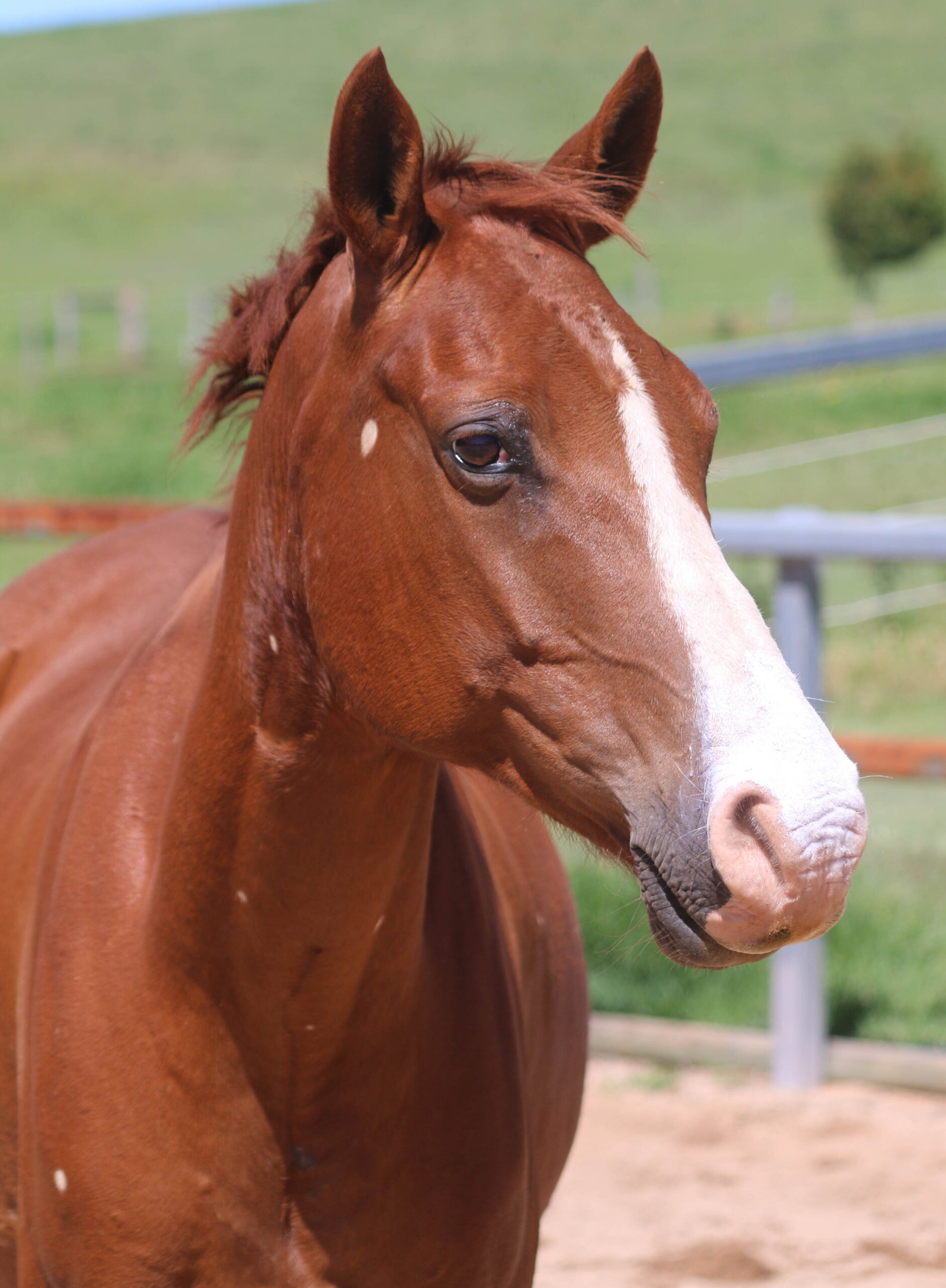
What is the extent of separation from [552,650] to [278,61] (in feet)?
208

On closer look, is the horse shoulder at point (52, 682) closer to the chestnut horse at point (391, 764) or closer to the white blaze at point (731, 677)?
the chestnut horse at point (391, 764)

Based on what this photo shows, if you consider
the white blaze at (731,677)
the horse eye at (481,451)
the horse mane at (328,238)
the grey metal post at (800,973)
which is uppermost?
the horse mane at (328,238)

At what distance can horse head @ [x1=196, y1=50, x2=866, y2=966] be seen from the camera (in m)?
1.39

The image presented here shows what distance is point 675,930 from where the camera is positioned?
1.47 meters

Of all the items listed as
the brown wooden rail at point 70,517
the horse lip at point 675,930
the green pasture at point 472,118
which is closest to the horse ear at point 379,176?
the horse lip at point 675,930

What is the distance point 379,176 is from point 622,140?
16.6 inches

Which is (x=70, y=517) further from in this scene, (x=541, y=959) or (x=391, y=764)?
(x=391, y=764)

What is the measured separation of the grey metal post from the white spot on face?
2849mm

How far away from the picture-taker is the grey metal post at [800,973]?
14.2 ft

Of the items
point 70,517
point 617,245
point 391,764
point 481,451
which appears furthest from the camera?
point 617,245

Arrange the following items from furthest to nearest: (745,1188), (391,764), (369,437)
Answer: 1. (745,1188)
2. (391,764)
3. (369,437)

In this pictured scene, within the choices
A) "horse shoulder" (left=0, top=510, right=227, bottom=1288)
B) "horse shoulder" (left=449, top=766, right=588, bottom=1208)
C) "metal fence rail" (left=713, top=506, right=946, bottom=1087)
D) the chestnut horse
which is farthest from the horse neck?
"metal fence rail" (left=713, top=506, right=946, bottom=1087)

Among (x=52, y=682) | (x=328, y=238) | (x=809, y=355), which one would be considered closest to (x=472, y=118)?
(x=809, y=355)

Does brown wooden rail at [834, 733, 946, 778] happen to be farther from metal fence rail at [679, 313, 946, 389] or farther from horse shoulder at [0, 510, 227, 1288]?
metal fence rail at [679, 313, 946, 389]
